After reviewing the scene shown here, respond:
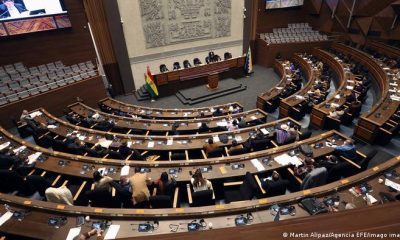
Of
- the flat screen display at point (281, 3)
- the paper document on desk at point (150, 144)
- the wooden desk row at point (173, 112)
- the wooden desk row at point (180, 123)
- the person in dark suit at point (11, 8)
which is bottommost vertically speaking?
the wooden desk row at point (173, 112)

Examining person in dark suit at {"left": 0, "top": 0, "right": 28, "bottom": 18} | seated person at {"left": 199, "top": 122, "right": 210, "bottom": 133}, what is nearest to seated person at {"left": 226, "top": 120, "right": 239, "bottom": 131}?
seated person at {"left": 199, "top": 122, "right": 210, "bottom": 133}

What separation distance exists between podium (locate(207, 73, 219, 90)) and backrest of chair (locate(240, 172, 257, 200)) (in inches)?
319

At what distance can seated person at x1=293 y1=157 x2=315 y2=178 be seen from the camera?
4919 mm

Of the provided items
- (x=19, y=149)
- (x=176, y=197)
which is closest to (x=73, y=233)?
(x=176, y=197)

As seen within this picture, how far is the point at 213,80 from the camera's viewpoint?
39.8 feet

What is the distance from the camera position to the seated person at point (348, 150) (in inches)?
206

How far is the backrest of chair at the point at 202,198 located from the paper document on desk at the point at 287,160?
1897 millimetres

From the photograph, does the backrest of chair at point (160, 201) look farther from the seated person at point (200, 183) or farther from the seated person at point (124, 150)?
the seated person at point (124, 150)

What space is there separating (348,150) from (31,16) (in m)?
→ 12.4

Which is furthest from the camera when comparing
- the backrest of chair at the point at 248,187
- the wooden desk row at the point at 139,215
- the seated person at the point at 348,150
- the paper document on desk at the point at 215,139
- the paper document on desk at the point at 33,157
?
the paper document on desk at the point at 215,139

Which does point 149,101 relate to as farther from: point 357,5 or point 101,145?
point 357,5

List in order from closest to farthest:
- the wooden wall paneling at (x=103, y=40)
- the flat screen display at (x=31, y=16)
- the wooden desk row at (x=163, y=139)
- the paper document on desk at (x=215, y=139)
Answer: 1. the wooden desk row at (x=163, y=139)
2. the paper document on desk at (x=215, y=139)
3. the flat screen display at (x=31, y=16)
4. the wooden wall paneling at (x=103, y=40)

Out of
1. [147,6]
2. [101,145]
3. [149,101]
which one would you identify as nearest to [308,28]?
[147,6]

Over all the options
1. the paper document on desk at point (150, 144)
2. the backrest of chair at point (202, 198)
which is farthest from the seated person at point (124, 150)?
the backrest of chair at point (202, 198)
